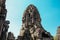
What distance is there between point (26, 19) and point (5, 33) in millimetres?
4178

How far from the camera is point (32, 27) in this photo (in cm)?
3431

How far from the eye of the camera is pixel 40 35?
3291cm

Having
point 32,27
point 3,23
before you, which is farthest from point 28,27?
point 3,23

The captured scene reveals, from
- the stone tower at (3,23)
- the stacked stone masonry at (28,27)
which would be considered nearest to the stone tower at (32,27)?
the stacked stone masonry at (28,27)

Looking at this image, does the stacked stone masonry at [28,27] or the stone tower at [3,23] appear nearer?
the stone tower at [3,23]

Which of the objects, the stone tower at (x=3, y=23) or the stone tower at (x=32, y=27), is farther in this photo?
the stone tower at (x=32, y=27)

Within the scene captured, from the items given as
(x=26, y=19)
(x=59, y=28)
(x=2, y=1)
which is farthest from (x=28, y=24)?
(x=59, y=28)

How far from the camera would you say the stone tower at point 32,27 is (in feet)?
109

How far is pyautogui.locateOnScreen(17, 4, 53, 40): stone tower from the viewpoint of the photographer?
109 feet

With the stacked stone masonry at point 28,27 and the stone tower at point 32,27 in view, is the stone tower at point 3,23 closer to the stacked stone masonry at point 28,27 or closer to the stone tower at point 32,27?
the stacked stone masonry at point 28,27

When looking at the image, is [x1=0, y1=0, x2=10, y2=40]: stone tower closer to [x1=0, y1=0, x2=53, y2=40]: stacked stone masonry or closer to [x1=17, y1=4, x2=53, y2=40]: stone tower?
[x1=0, y1=0, x2=53, y2=40]: stacked stone masonry

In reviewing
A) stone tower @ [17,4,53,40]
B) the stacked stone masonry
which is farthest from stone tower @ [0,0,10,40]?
stone tower @ [17,4,53,40]

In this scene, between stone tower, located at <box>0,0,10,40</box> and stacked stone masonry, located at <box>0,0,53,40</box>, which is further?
stacked stone masonry, located at <box>0,0,53,40</box>

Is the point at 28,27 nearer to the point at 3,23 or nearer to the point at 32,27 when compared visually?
the point at 32,27
